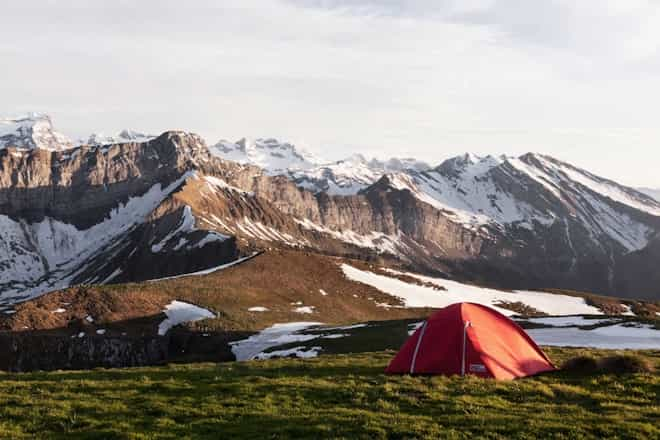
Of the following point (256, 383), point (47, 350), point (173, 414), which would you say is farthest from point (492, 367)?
point (47, 350)

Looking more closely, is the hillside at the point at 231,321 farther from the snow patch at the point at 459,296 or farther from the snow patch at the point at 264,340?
the snow patch at the point at 459,296

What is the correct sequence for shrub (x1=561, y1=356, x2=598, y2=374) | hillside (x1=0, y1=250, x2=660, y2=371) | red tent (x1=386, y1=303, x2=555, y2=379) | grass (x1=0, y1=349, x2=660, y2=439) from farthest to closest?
1. hillside (x1=0, y1=250, x2=660, y2=371)
2. shrub (x1=561, y1=356, x2=598, y2=374)
3. red tent (x1=386, y1=303, x2=555, y2=379)
4. grass (x1=0, y1=349, x2=660, y2=439)

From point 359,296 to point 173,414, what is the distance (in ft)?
332

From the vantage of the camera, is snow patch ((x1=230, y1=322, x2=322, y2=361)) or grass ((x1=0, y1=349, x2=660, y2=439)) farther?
snow patch ((x1=230, y1=322, x2=322, y2=361))

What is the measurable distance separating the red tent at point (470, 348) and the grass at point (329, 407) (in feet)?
4.09

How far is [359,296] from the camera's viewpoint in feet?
393

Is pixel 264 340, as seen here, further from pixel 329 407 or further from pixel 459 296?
pixel 459 296

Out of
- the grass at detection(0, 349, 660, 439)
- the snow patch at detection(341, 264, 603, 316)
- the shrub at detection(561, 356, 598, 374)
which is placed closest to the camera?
the grass at detection(0, 349, 660, 439)

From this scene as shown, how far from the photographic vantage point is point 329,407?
2005 cm

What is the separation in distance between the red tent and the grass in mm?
1245

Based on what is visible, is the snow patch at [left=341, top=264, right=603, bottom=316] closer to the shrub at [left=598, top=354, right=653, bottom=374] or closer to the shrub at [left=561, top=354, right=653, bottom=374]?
the shrub at [left=561, top=354, right=653, bottom=374]

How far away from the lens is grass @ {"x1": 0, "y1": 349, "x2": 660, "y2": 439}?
17.2 metres

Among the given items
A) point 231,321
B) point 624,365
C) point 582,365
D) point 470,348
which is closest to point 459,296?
point 231,321

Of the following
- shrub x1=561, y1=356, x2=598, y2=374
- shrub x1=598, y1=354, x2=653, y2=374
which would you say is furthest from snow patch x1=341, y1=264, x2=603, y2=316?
shrub x1=598, y1=354, x2=653, y2=374
